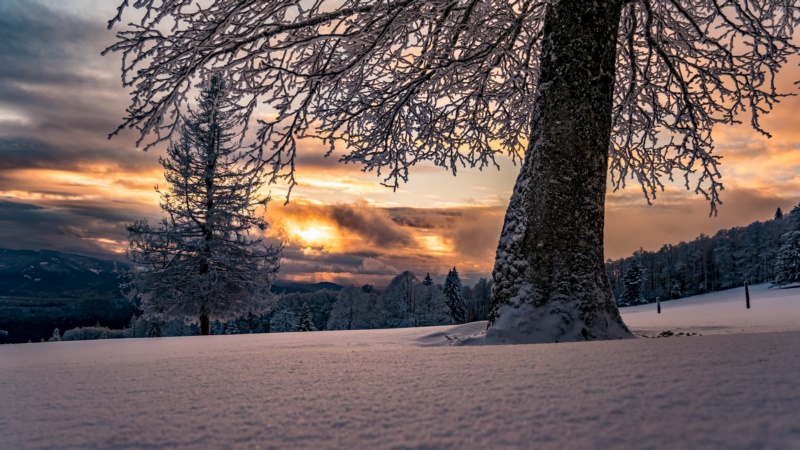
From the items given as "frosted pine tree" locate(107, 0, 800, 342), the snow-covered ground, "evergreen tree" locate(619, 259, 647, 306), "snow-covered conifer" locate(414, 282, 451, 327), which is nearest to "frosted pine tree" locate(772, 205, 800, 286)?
"evergreen tree" locate(619, 259, 647, 306)

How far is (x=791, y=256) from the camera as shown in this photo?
40.8 meters

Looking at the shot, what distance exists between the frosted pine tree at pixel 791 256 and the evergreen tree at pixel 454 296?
30.3 meters

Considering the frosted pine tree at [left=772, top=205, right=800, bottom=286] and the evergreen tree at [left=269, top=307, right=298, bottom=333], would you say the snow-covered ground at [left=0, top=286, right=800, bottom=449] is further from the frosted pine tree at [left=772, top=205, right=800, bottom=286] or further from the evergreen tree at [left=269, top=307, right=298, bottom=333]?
the evergreen tree at [left=269, top=307, right=298, bottom=333]

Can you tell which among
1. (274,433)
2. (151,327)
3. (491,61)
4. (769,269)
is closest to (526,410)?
(274,433)

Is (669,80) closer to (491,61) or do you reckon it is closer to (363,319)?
(491,61)

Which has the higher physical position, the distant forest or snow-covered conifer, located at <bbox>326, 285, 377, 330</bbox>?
the distant forest

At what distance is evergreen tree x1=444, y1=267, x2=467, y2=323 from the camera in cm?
5856

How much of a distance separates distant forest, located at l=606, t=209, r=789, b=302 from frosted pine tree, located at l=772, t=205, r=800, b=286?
1661cm

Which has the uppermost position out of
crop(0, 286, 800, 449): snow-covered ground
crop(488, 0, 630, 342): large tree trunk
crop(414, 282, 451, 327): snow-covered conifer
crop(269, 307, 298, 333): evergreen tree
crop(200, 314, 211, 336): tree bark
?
crop(488, 0, 630, 342): large tree trunk

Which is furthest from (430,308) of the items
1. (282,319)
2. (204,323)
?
(204,323)

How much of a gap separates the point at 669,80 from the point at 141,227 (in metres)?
17.8

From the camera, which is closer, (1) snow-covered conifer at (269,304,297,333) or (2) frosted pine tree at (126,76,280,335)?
(2) frosted pine tree at (126,76,280,335)

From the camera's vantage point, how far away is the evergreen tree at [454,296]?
2306 inches

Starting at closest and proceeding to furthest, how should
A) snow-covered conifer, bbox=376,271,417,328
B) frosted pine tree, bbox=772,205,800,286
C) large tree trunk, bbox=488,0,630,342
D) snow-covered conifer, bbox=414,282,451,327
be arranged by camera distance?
large tree trunk, bbox=488,0,630,342
frosted pine tree, bbox=772,205,800,286
snow-covered conifer, bbox=414,282,451,327
snow-covered conifer, bbox=376,271,417,328
